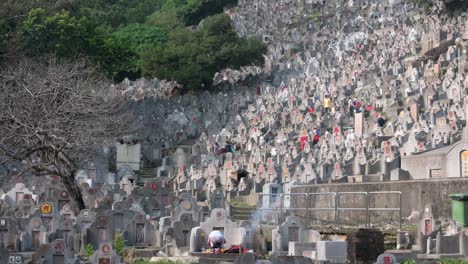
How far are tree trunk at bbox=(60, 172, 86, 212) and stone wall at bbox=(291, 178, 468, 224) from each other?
6498mm

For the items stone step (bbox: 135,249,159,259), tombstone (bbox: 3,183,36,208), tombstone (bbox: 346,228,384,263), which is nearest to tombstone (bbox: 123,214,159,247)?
stone step (bbox: 135,249,159,259)

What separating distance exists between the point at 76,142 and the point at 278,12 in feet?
134

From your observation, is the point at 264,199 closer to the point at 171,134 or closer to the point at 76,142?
the point at 76,142

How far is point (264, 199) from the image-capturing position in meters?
29.8

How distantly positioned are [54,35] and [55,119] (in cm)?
1921

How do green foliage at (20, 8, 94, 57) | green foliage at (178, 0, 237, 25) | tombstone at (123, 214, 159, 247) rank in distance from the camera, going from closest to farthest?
1. tombstone at (123, 214, 159, 247)
2. green foliage at (20, 8, 94, 57)
3. green foliage at (178, 0, 237, 25)

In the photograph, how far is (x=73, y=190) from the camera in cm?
3048

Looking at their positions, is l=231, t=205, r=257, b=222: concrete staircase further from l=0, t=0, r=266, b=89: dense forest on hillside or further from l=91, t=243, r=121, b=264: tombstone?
l=0, t=0, r=266, b=89: dense forest on hillside

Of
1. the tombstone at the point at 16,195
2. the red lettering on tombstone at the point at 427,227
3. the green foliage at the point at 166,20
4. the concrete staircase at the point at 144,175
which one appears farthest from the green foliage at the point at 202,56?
the red lettering on tombstone at the point at 427,227

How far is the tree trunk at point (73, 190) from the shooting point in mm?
30281

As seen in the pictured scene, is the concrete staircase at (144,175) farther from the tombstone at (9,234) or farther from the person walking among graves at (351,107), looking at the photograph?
the tombstone at (9,234)

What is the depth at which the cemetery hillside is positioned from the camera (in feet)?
77.5

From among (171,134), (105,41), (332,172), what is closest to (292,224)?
(332,172)

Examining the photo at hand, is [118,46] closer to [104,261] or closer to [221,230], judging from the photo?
[221,230]
